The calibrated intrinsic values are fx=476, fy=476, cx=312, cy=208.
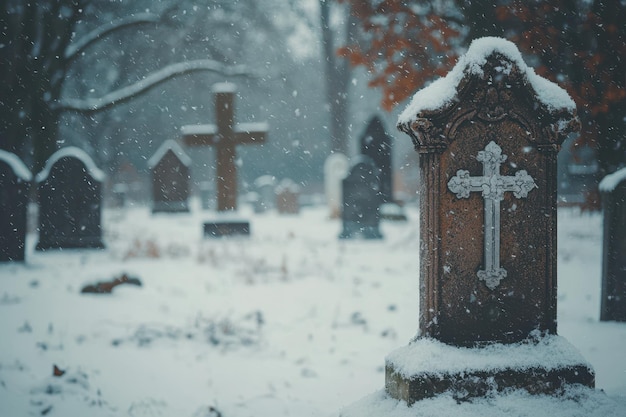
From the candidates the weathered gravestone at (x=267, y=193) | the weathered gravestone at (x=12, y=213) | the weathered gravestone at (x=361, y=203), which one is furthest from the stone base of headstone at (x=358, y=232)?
the weathered gravestone at (x=267, y=193)

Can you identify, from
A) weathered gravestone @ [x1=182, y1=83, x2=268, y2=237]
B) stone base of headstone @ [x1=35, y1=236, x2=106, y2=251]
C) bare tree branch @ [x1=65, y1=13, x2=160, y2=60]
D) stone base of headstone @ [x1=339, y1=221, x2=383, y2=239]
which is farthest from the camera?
weathered gravestone @ [x1=182, y1=83, x2=268, y2=237]

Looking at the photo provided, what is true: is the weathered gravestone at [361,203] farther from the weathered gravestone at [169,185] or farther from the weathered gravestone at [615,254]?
the weathered gravestone at [169,185]

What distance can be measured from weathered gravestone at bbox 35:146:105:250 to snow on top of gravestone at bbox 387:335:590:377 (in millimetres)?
7949

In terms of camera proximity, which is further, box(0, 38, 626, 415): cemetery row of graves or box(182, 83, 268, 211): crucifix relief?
box(182, 83, 268, 211): crucifix relief

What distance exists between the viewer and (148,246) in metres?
8.94

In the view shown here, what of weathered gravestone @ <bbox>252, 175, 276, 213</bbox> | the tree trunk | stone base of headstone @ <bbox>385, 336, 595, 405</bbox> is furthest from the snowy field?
weathered gravestone @ <bbox>252, 175, 276, 213</bbox>

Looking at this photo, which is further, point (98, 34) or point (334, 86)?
point (334, 86)

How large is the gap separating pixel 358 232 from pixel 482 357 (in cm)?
788

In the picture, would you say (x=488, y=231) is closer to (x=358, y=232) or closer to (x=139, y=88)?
(x=358, y=232)

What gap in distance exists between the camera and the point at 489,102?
2.92 metres

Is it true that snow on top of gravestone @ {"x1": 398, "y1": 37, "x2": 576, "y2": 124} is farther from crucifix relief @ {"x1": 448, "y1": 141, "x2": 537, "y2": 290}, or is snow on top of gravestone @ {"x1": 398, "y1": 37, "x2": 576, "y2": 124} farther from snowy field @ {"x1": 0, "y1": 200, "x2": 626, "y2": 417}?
snowy field @ {"x1": 0, "y1": 200, "x2": 626, "y2": 417}

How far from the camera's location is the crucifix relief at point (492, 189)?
2947 millimetres

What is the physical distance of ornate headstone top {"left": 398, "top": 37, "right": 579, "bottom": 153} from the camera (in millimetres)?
2857

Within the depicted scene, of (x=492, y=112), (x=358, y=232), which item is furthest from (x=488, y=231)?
(x=358, y=232)
